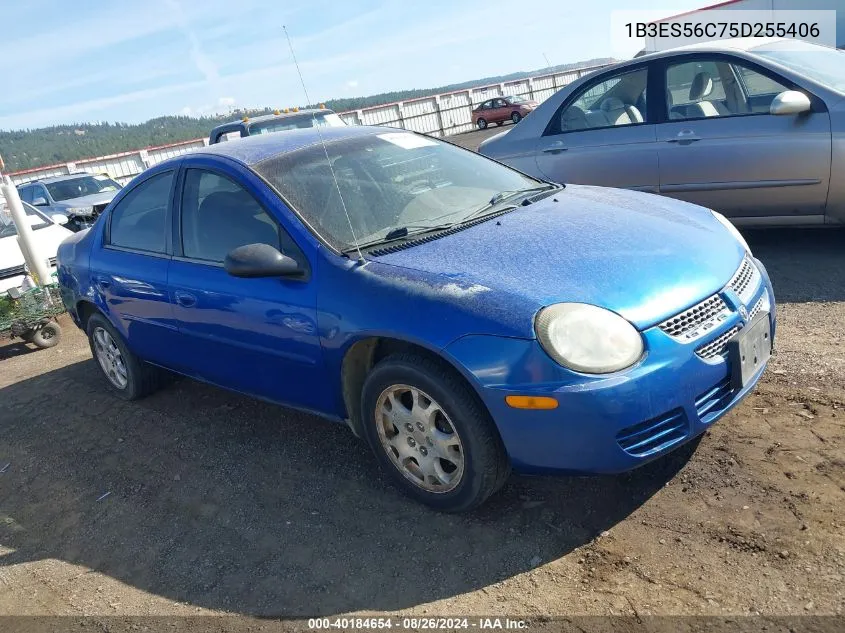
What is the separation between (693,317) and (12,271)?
755 centimetres

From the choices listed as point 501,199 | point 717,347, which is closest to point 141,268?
point 501,199

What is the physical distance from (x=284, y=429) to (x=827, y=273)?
387 centimetres

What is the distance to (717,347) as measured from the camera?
2717mm

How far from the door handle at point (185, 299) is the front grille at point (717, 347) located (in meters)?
2.53

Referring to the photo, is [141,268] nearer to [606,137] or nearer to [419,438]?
[419,438]

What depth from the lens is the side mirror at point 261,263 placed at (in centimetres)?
319

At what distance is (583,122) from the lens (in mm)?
6289

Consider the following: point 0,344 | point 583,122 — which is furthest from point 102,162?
point 583,122

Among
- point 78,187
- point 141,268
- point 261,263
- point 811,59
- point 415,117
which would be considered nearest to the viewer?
point 261,263

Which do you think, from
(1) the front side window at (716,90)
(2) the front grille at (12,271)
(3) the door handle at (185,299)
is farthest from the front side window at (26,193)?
(1) the front side window at (716,90)

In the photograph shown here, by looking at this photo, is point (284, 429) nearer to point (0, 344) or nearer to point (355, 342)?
point (355, 342)

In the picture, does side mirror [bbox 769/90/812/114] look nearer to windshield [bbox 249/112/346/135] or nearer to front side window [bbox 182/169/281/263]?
front side window [bbox 182/169/281/263]

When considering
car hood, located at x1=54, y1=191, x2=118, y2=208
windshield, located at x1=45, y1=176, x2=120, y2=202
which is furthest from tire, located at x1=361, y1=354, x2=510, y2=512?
windshield, located at x1=45, y1=176, x2=120, y2=202

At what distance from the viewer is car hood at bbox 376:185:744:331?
2682 millimetres
